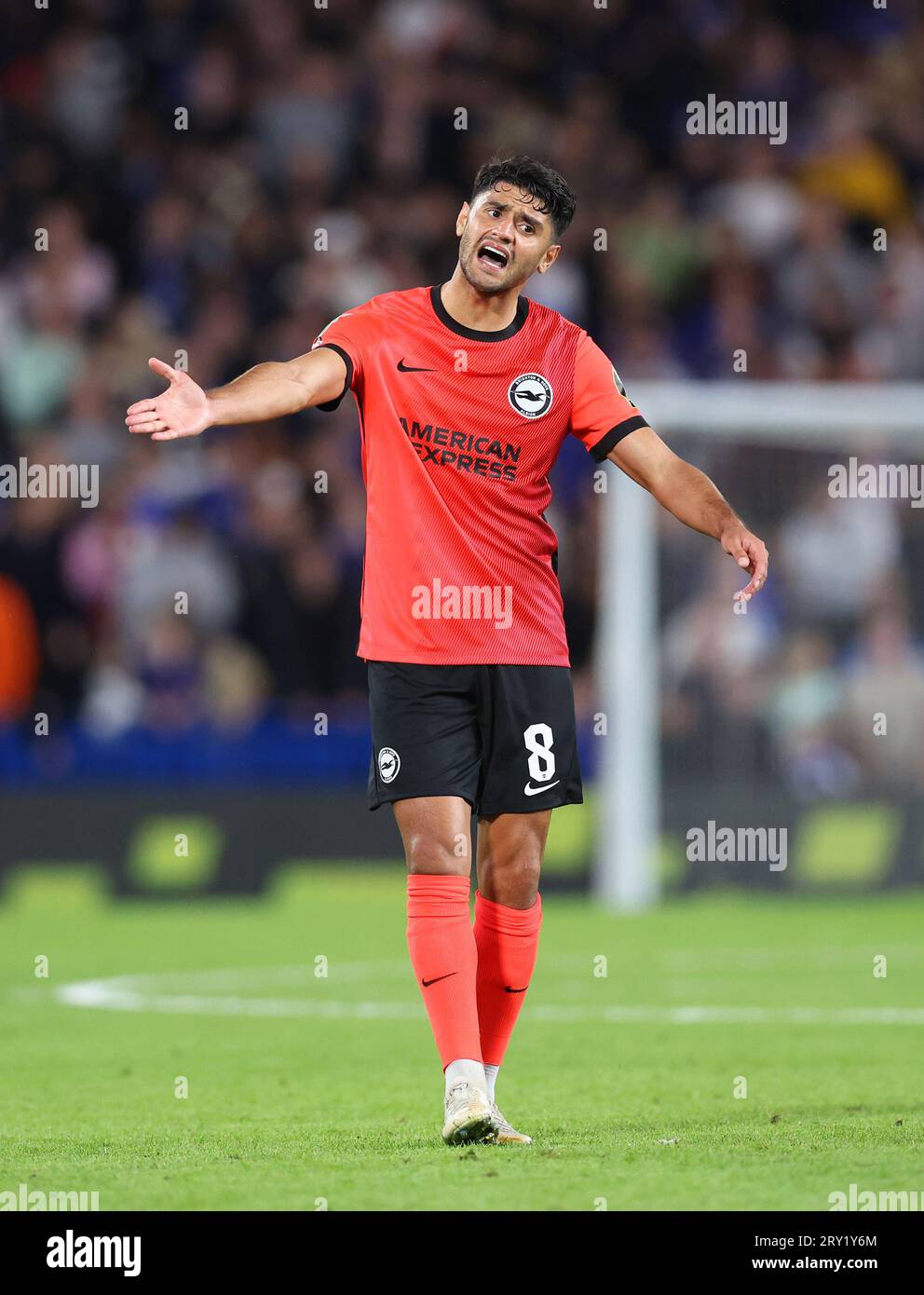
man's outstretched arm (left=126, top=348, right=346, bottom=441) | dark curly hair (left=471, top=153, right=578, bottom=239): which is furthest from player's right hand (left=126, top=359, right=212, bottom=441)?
dark curly hair (left=471, top=153, right=578, bottom=239)

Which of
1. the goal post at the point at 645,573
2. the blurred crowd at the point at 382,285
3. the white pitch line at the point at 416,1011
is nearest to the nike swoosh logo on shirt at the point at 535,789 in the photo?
the white pitch line at the point at 416,1011

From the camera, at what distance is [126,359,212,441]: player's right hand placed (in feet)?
15.8

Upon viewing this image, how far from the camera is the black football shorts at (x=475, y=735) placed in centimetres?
551

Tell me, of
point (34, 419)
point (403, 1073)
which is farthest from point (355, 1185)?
point (34, 419)

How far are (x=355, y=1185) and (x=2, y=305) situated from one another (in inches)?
433

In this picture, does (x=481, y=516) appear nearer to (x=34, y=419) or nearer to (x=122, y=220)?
(x=34, y=419)

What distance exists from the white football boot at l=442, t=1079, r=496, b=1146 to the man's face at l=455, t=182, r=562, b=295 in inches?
79.8

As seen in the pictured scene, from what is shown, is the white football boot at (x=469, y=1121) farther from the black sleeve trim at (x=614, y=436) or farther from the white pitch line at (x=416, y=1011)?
the white pitch line at (x=416, y=1011)

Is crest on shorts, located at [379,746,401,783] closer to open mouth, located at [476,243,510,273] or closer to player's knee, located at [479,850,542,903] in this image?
player's knee, located at [479,850,542,903]

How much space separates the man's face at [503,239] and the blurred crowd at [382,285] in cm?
752

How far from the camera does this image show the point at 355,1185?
4523 millimetres

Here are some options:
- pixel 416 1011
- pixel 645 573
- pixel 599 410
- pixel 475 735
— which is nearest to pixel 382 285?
pixel 645 573
